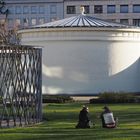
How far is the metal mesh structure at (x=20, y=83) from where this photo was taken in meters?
25.9

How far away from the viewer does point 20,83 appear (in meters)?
26.6

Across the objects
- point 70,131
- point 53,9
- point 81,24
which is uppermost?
point 53,9

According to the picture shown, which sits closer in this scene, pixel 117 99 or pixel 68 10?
pixel 117 99

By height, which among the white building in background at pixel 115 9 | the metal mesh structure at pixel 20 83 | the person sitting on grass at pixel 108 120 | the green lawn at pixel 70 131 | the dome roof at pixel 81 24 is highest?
Answer: the white building in background at pixel 115 9

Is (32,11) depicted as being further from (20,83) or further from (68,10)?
(20,83)

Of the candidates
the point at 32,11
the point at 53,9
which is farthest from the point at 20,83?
the point at 32,11

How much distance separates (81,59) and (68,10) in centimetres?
8271

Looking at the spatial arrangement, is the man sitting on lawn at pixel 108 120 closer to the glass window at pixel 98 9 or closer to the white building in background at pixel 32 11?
the glass window at pixel 98 9

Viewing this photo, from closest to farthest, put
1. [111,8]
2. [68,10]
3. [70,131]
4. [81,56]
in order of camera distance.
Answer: [70,131] → [81,56] → [111,8] → [68,10]

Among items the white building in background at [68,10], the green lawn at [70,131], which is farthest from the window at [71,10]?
the green lawn at [70,131]

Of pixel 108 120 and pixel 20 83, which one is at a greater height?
pixel 20 83

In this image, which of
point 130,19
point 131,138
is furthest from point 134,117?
point 130,19

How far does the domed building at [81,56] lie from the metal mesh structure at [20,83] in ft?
76.7

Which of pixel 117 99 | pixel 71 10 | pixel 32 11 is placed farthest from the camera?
pixel 32 11
